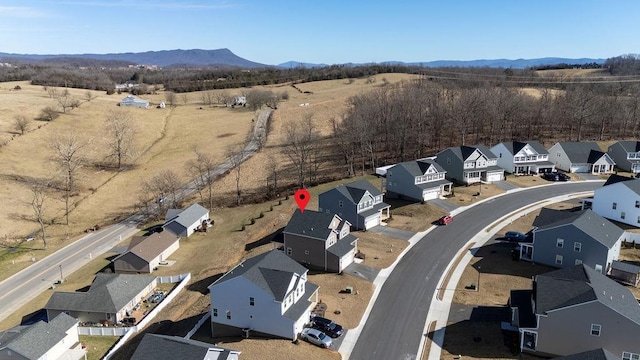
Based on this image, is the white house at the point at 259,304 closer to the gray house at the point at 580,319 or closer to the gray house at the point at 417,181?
the gray house at the point at 580,319

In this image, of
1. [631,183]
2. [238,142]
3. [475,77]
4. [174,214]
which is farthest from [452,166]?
[475,77]

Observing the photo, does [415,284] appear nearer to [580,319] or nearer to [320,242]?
[320,242]

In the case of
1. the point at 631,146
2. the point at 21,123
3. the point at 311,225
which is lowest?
the point at 311,225

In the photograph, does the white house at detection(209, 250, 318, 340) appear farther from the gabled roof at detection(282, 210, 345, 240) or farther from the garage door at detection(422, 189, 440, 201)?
the garage door at detection(422, 189, 440, 201)

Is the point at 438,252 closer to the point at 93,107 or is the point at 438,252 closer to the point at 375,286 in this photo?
the point at 375,286

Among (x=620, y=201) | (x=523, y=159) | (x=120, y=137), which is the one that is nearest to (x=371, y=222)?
(x=620, y=201)

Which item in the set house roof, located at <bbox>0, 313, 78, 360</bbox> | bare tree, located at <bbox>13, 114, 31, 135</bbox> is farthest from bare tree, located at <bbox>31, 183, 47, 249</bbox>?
bare tree, located at <bbox>13, 114, 31, 135</bbox>
